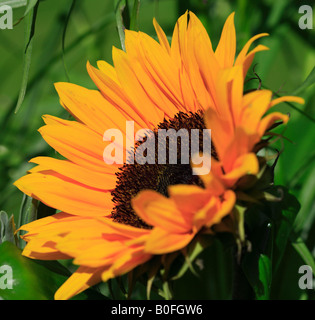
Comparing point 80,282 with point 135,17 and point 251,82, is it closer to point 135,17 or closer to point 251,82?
point 135,17

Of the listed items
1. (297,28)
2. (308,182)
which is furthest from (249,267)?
(297,28)

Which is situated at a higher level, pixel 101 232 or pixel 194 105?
pixel 194 105

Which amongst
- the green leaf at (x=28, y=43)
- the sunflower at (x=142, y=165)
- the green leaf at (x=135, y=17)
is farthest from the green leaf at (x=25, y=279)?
the green leaf at (x=135, y=17)

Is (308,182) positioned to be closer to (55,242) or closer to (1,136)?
(55,242)

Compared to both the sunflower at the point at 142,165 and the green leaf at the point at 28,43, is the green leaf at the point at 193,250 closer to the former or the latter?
the sunflower at the point at 142,165

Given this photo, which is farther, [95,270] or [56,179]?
[56,179]

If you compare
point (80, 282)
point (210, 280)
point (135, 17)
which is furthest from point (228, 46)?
point (210, 280)
